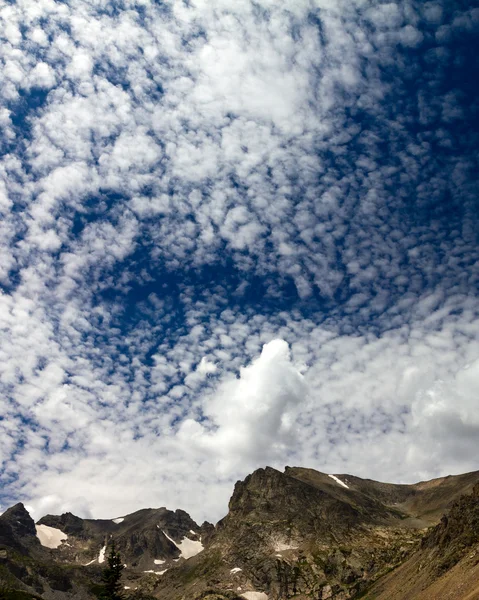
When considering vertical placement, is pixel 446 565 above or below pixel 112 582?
below

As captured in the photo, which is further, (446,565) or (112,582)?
(446,565)

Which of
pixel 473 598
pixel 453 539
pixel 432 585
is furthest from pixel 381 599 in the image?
pixel 473 598

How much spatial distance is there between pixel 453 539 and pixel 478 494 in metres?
25.1

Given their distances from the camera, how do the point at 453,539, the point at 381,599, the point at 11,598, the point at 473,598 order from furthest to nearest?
the point at 11,598 → the point at 381,599 → the point at 453,539 → the point at 473,598

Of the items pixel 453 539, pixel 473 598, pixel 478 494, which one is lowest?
pixel 473 598

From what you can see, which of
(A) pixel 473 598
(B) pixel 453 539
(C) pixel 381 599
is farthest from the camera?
(C) pixel 381 599

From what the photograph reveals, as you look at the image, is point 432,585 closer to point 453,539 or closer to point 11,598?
point 453,539

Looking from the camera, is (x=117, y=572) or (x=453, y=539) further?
(x=453, y=539)

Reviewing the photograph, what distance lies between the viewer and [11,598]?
190 metres

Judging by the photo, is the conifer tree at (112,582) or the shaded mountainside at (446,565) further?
the shaded mountainside at (446,565)

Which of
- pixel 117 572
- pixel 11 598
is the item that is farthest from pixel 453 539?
pixel 11 598

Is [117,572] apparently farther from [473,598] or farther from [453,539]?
[453,539]

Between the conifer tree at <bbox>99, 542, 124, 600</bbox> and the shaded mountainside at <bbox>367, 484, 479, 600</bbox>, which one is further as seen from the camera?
the shaded mountainside at <bbox>367, 484, 479, 600</bbox>

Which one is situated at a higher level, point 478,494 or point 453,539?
point 478,494
